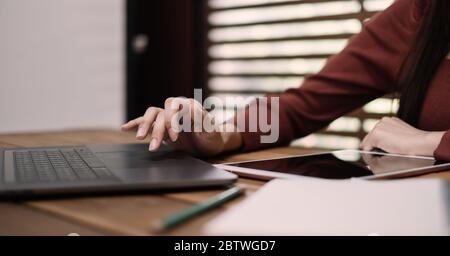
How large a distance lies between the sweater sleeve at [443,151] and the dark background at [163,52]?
2.13 m

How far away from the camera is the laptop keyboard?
561 millimetres

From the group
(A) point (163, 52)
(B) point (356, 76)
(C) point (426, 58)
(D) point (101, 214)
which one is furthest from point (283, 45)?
(D) point (101, 214)

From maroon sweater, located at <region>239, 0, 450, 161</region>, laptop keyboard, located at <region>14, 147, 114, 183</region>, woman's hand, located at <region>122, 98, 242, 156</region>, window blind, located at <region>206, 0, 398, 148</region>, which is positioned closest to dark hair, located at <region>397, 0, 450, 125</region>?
maroon sweater, located at <region>239, 0, 450, 161</region>

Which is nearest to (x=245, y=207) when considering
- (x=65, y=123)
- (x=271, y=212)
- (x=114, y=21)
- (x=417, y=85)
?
(x=271, y=212)

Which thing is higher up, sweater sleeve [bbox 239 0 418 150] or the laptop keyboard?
sweater sleeve [bbox 239 0 418 150]

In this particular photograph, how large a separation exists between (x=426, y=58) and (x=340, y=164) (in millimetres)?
438

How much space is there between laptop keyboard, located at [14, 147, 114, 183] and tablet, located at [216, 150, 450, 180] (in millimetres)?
178

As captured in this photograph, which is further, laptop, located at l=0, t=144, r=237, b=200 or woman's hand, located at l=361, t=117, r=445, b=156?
woman's hand, located at l=361, t=117, r=445, b=156

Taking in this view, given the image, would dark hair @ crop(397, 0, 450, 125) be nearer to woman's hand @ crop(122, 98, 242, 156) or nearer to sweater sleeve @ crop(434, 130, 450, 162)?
sweater sleeve @ crop(434, 130, 450, 162)

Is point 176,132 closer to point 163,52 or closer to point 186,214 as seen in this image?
point 186,214

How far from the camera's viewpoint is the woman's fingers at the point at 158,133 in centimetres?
73

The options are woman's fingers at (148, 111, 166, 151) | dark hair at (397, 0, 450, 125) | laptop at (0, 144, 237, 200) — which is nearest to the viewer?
laptop at (0, 144, 237, 200)

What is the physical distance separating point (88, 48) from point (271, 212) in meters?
2.54

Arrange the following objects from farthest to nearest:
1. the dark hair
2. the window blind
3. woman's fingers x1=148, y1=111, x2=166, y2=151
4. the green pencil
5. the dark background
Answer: the dark background → the window blind → the dark hair → woman's fingers x1=148, y1=111, x2=166, y2=151 → the green pencil
